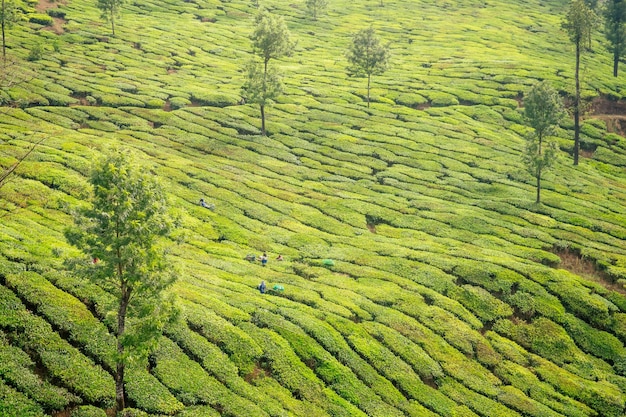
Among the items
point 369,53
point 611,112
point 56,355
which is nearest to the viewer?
point 56,355

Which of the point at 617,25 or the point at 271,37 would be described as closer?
the point at 271,37

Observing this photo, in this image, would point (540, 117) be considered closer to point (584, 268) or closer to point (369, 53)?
point (584, 268)

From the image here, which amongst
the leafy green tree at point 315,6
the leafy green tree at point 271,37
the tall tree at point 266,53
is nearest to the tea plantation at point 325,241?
the tall tree at point 266,53

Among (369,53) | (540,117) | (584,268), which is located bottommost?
(584,268)

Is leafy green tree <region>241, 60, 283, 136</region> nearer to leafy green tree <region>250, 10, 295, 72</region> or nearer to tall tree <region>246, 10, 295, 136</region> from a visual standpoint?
tall tree <region>246, 10, 295, 136</region>

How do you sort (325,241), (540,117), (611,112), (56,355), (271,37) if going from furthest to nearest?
(611,112), (271,37), (540,117), (325,241), (56,355)

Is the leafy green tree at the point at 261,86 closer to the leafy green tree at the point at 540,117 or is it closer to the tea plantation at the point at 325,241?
the tea plantation at the point at 325,241

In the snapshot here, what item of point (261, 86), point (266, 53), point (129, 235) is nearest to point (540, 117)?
point (261, 86)

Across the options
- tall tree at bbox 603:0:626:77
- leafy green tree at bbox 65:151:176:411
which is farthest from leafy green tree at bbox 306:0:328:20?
leafy green tree at bbox 65:151:176:411
